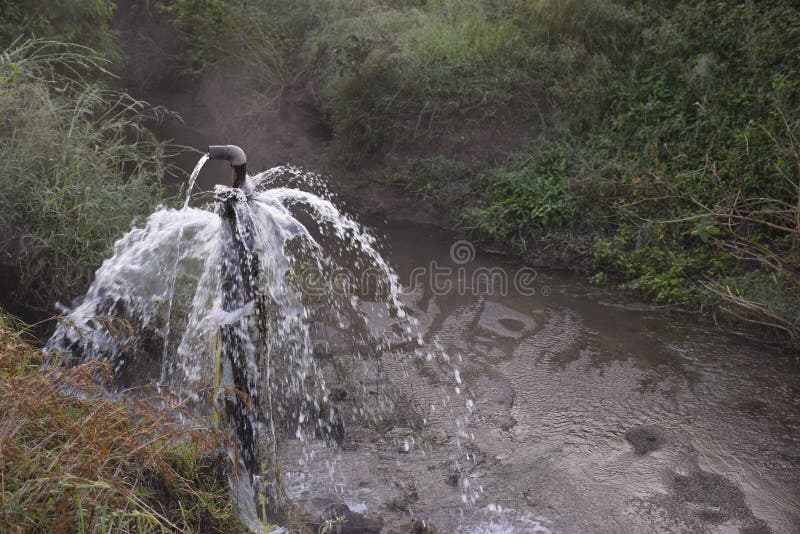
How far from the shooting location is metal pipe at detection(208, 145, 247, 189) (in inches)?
115

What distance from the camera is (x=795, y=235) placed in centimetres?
580

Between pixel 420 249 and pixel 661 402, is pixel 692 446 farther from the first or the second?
pixel 420 249

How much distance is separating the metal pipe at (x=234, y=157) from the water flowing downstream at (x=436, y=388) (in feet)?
0.27

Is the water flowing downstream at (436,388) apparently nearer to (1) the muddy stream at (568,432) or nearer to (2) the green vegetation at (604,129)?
(1) the muddy stream at (568,432)

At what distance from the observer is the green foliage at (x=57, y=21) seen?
6.78 metres

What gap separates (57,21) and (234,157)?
18.8 feet

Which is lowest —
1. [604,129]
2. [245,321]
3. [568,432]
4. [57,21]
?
[568,432]

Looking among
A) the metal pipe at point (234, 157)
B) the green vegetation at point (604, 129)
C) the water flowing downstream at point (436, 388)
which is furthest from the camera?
the green vegetation at point (604, 129)

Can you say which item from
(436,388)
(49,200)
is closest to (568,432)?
(436,388)

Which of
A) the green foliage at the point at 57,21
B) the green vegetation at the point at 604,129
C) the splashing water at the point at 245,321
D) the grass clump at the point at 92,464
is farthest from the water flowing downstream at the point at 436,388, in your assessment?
the green foliage at the point at 57,21

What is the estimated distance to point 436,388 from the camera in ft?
15.4

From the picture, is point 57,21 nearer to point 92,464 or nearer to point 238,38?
point 238,38

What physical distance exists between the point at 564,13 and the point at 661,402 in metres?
6.08

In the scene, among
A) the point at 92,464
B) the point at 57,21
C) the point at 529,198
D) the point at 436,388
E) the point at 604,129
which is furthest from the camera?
the point at 604,129
